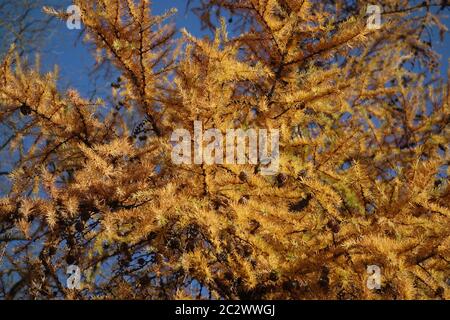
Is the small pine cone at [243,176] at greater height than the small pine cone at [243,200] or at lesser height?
greater

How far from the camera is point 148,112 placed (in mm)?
2809

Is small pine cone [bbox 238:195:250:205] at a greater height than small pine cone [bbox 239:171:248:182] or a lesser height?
lesser

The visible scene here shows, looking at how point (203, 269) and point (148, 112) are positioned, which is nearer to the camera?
point (203, 269)

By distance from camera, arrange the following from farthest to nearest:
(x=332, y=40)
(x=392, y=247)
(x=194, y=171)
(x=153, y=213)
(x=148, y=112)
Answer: (x=148, y=112)
(x=332, y=40)
(x=194, y=171)
(x=153, y=213)
(x=392, y=247)

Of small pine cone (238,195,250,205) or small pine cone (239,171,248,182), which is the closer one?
small pine cone (238,195,250,205)

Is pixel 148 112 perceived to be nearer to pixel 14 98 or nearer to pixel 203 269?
pixel 14 98

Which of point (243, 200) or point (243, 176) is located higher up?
point (243, 176)

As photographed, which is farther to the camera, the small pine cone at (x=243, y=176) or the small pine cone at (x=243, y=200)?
the small pine cone at (x=243, y=176)

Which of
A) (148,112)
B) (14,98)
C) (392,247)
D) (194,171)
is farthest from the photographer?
(148,112)

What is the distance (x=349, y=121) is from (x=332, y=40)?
1750 mm

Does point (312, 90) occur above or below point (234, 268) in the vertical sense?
above

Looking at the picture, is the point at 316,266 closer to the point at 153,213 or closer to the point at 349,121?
the point at 153,213

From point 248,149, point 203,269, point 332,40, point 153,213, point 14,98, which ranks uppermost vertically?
point 332,40
